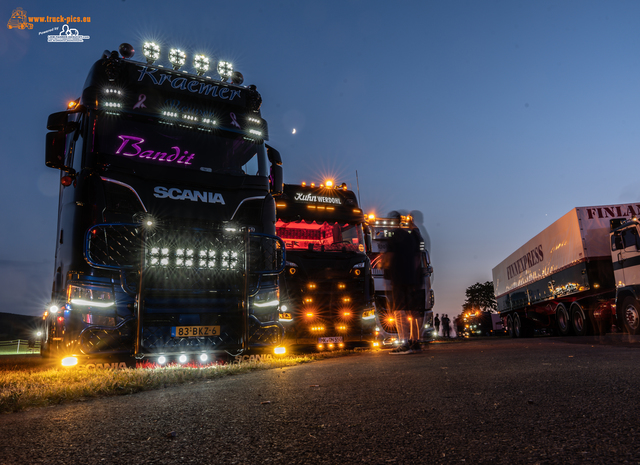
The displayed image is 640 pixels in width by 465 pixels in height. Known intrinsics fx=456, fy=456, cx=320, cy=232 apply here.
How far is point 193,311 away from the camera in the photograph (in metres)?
6.39

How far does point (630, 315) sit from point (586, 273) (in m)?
2.18

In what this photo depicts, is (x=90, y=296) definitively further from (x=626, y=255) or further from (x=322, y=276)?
(x=626, y=255)

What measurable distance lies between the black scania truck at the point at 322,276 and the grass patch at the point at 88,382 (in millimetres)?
3415

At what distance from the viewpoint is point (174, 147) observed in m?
6.93

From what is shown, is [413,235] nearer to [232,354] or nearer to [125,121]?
[232,354]

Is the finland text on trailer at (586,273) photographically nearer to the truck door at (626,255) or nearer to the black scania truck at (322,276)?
the truck door at (626,255)

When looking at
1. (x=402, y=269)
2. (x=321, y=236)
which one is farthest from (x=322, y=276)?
(x=402, y=269)

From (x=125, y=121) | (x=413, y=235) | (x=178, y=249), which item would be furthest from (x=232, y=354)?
(x=413, y=235)

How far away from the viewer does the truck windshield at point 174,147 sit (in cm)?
644

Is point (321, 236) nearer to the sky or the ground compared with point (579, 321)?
nearer to the sky

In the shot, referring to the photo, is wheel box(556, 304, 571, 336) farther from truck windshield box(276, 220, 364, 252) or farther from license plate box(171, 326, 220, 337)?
license plate box(171, 326, 220, 337)

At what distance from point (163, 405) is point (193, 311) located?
8.77ft

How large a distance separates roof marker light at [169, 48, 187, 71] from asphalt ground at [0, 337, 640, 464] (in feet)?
18.1

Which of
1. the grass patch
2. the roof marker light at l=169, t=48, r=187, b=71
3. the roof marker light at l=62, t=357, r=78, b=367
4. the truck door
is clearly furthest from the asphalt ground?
the truck door
